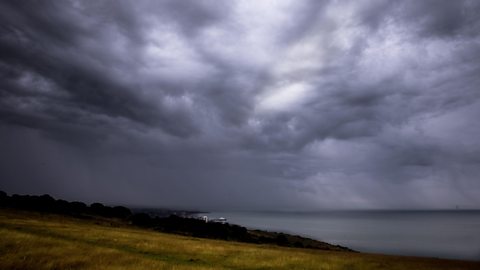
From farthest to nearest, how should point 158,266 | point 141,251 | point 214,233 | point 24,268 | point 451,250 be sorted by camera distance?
→ point 451,250 → point 214,233 → point 141,251 → point 158,266 → point 24,268

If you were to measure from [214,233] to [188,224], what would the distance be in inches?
436

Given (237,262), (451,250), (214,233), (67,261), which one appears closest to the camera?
(67,261)

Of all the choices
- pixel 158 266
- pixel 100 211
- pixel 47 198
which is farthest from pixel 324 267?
pixel 47 198

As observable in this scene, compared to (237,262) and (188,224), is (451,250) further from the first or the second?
(237,262)

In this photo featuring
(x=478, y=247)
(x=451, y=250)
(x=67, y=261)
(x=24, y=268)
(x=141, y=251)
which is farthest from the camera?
(x=478, y=247)

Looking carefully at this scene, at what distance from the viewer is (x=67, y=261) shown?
64.1 feet

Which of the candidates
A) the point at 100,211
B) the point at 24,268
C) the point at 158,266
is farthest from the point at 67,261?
the point at 100,211

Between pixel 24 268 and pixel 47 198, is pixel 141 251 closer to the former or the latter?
pixel 24 268

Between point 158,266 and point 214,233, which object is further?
point 214,233

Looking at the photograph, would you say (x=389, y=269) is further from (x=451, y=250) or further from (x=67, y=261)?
(x=451, y=250)

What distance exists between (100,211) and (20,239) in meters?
83.4

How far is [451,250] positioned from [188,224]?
71308 millimetres

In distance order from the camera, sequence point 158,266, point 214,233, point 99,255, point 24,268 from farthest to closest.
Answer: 1. point 214,233
2. point 99,255
3. point 158,266
4. point 24,268

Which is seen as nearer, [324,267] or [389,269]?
[324,267]
